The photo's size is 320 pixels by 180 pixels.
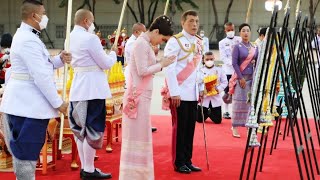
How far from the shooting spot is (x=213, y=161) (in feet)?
18.0

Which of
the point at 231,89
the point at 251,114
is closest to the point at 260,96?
the point at 251,114

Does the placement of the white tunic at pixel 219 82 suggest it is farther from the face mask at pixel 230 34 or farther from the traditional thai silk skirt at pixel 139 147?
the traditional thai silk skirt at pixel 139 147

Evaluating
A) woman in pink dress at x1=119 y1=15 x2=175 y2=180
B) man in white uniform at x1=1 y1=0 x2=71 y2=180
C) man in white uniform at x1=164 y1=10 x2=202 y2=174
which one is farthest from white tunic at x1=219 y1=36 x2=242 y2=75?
man in white uniform at x1=1 y1=0 x2=71 y2=180

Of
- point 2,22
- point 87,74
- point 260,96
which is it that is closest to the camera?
point 260,96

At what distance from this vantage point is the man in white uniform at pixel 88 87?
14.8 feet

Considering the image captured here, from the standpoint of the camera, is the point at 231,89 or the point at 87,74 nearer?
the point at 87,74

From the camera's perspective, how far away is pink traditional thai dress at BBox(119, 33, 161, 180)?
170 inches

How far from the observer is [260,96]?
424cm

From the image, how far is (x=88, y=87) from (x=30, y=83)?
1.09 meters

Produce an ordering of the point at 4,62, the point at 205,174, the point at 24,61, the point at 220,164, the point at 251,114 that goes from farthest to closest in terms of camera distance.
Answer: the point at 4,62 < the point at 220,164 < the point at 205,174 < the point at 251,114 < the point at 24,61

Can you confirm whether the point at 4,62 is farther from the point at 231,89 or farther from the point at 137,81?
the point at 137,81

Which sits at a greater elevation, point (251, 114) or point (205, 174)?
point (251, 114)

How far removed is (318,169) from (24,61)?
9.64 feet

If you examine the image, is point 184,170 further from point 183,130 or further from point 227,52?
point 227,52
